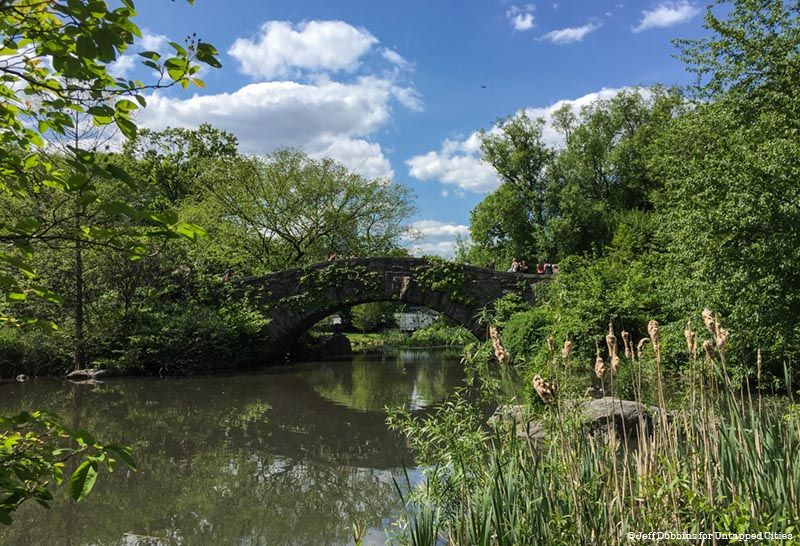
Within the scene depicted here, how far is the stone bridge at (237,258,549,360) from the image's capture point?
17.4m

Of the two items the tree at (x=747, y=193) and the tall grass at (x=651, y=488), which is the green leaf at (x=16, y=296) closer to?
the tall grass at (x=651, y=488)

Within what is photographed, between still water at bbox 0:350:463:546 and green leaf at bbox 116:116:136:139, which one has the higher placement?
green leaf at bbox 116:116:136:139

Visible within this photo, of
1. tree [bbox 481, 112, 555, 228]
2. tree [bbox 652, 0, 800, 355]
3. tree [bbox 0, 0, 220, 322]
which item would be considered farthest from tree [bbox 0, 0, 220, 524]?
tree [bbox 481, 112, 555, 228]

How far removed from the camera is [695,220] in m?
8.25

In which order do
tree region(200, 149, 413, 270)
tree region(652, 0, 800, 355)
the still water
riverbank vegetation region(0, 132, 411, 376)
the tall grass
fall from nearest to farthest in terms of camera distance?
the tall grass
the still water
tree region(652, 0, 800, 355)
riverbank vegetation region(0, 132, 411, 376)
tree region(200, 149, 413, 270)

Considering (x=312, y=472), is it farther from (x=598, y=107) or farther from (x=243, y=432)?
(x=598, y=107)

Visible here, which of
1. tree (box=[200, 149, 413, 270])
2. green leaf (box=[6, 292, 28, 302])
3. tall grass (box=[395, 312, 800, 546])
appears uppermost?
tree (box=[200, 149, 413, 270])

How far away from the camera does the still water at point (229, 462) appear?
472cm

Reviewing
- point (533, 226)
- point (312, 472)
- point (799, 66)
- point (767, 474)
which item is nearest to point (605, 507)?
point (767, 474)

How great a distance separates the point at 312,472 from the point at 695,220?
6.03 metres

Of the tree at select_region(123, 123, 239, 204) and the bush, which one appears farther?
the tree at select_region(123, 123, 239, 204)

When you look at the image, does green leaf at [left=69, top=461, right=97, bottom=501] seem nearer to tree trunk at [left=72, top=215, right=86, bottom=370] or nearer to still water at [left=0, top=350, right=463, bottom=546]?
still water at [left=0, top=350, right=463, bottom=546]

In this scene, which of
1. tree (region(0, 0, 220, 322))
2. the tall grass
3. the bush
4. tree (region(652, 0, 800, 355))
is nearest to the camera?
tree (region(0, 0, 220, 322))

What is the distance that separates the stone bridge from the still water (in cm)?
404
